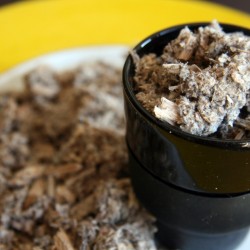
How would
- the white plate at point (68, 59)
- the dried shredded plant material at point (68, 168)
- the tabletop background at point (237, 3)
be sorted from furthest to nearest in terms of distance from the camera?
the tabletop background at point (237, 3)
the white plate at point (68, 59)
the dried shredded plant material at point (68, 168)

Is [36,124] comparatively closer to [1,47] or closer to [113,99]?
[113,99]

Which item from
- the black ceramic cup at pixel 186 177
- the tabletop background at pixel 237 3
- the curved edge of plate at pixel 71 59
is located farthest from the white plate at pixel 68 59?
the tabletop background at pixel 237 3

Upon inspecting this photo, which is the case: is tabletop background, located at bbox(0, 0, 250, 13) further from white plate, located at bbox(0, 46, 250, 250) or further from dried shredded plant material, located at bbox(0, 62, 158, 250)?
dried shredded plant material, located at bbox(0, 62, 158, 250)

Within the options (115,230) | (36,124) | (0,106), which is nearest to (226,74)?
(115,230)

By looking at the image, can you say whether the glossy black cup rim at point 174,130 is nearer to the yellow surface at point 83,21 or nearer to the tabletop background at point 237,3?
the yellow surface at point 83,21

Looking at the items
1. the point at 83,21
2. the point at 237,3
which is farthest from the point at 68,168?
the point at 237,3
